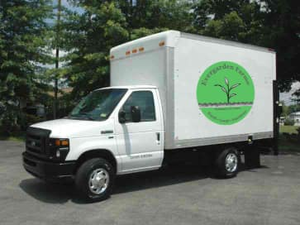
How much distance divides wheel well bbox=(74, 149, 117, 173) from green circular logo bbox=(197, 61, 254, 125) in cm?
236

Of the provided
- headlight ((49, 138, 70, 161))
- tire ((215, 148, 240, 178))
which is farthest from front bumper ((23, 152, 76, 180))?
tire ((215, 148, 240, 178))

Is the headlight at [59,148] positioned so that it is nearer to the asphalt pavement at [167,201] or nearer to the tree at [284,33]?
the asphalt pavement at [167,201]

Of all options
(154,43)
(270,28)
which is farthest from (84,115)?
(270,28)

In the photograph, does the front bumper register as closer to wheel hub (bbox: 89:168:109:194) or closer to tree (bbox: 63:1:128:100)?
wheel hub (bbox: 89:168:109:194)

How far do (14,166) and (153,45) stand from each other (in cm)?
584

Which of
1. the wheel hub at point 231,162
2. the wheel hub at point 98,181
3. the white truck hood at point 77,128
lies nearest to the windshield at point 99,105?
the white truck hood at point 77,128

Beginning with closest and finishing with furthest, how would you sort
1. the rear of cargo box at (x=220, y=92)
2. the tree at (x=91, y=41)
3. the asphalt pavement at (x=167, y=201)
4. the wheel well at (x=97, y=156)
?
the asphalt pavement at (x=167, y=201), the wheel well at (x=97, y=156), the rear of cargo box at (x=220, y=92), the tree at (x=91, y=41)

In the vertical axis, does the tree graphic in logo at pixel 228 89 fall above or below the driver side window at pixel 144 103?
above

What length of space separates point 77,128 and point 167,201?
2161mm

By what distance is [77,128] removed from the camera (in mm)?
5930

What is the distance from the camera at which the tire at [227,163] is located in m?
7.85

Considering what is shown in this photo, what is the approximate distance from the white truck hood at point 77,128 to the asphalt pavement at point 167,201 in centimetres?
Result: 130

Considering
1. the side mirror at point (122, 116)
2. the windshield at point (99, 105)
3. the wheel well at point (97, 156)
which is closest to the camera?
the wheel well at point (97, 156)

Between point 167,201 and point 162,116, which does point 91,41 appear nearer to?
point 162,116
